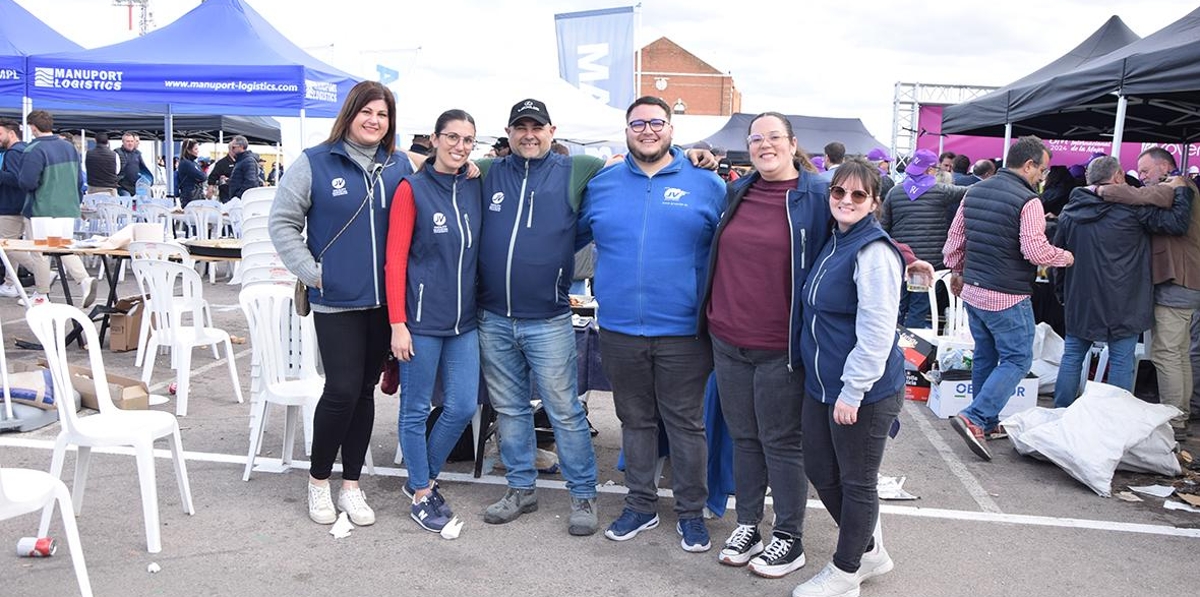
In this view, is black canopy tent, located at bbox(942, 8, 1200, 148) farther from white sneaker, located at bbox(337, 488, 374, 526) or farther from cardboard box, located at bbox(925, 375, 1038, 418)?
white sneaker, located at bbox(337, 488, 374, 526)

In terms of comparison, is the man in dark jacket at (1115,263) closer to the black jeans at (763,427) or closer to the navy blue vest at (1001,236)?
the navy blue vest at (1001,236)

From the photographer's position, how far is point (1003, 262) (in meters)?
5.60

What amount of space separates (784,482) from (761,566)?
34cm

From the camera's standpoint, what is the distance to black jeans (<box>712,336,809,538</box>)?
3.56 m

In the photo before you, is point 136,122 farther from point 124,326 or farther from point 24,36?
point 124,326

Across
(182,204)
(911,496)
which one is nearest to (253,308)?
(911,496)

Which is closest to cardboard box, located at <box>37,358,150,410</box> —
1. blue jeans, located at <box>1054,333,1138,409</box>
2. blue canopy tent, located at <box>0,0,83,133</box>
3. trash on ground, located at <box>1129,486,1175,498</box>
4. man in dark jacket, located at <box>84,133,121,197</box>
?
trash on ground, located at <box>1129,486,1175,498</box>

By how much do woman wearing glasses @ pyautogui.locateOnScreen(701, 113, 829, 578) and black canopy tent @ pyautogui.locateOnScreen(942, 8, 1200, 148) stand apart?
378 cm

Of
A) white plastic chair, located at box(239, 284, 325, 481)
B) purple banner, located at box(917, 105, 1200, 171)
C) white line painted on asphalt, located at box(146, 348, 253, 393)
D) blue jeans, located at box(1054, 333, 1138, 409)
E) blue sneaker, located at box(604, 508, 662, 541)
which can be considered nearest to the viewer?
blue sneaker, located at box(604, 508, 662, 541)

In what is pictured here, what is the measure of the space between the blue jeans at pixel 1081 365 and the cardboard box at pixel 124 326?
23.0ft

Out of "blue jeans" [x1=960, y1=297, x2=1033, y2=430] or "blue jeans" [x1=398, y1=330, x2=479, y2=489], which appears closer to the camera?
"blue jeans" [x1=398, y1=330, x2=479, y2=489]

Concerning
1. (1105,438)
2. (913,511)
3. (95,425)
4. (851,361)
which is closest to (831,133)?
(1105,438)

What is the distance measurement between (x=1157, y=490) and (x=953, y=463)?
1.02m

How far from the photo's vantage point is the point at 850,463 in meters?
3.29
